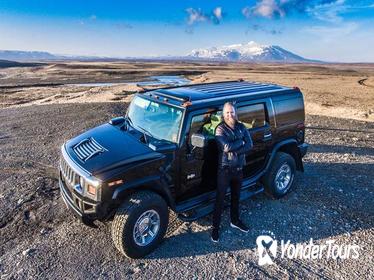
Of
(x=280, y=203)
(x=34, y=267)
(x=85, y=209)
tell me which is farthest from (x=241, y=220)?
(x=34, y=267)

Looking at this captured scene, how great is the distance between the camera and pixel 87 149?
17.0ft

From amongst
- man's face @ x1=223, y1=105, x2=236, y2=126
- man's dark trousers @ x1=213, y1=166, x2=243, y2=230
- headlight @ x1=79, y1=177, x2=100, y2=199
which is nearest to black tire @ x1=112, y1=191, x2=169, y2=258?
headlight @ x1=79, y1=177, x2=100, y2=199

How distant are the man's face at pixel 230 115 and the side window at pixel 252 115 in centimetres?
101

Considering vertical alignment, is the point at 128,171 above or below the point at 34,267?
above

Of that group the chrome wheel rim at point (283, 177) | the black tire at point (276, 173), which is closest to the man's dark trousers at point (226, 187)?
the black tire at point (276, 173)

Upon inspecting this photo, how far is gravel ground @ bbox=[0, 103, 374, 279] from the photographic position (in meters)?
4.64

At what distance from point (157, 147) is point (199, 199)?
126cm

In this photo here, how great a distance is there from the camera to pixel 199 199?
18.2ft

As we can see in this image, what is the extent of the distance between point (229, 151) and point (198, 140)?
0.51 metres

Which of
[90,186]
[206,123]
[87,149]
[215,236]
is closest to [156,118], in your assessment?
[206,123]

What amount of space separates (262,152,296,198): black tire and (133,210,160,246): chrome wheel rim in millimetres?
2733

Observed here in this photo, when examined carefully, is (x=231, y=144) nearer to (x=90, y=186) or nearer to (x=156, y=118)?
(x=156, y=118)

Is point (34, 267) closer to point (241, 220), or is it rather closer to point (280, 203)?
point (241, 220)

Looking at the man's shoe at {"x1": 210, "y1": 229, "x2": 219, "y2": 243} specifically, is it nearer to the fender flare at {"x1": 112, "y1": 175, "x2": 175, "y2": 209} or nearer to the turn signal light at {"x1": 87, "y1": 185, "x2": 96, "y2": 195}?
Answer: the fender flare at {"x1": 112, "y1": 175, "x2": 175, "y2": 209}
